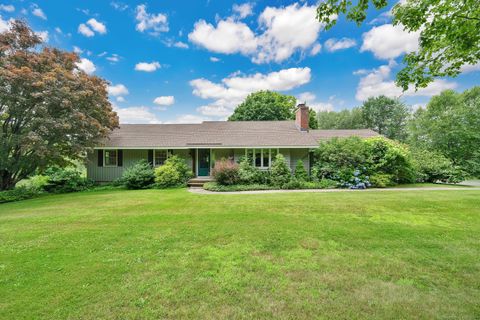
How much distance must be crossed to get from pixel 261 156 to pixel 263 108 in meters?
17.3

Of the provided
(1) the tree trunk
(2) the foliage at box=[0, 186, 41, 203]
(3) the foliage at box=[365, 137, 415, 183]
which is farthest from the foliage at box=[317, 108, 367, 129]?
(1) the tree trunk

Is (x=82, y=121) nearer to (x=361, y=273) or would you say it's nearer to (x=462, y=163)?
(x=361, y=273)

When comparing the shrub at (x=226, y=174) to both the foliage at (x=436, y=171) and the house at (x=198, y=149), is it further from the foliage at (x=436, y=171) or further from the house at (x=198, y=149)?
the foliage at (x=436, y=171)

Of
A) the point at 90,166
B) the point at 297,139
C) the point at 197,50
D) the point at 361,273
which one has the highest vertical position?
the point at 197,50

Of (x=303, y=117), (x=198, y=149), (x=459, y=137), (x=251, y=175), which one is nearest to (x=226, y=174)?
(x=251, y=175)

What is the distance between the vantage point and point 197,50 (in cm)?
1862

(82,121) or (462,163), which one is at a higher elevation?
(82,121)

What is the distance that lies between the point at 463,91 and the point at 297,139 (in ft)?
109

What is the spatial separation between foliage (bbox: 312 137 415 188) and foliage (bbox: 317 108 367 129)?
32.6m

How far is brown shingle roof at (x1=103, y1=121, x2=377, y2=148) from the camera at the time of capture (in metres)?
15.7

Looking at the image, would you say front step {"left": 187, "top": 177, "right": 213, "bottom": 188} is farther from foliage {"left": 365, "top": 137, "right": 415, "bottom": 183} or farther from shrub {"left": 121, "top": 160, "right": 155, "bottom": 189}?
foliage {"left": 365, "top": 137, "right": 415, "bottom": 183}

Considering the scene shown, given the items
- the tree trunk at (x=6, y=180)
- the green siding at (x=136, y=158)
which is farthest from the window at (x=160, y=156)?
the tree trunk at (x=6, y=180)

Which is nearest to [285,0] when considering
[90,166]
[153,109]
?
[90,166]

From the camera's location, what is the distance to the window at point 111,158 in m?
16.2
